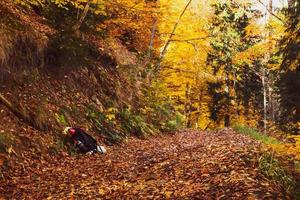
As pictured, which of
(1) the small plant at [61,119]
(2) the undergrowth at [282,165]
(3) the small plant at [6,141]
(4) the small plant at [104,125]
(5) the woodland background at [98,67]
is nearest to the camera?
(2) the undergrowth at [282,165]

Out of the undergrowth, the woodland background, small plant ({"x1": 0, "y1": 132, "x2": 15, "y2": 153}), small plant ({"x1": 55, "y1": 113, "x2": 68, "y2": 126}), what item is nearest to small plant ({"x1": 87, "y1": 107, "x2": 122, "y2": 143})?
the woodland background

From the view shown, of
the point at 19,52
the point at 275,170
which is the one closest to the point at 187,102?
the point at 19,52

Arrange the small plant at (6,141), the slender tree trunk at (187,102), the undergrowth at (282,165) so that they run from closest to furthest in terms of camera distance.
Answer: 1. the undergrowth at (282,165)
2. the small plant at (6,141)
3. the slender tree trunk at (187,102)

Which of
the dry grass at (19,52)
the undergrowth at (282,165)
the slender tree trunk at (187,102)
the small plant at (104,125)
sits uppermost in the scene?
the dry grass at (19,52)

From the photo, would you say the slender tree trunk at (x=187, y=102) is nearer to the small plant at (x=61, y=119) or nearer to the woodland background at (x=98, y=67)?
the woodland background at (x=98, y=67)

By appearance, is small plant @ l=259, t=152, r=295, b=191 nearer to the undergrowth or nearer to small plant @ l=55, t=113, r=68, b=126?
the undergrowth

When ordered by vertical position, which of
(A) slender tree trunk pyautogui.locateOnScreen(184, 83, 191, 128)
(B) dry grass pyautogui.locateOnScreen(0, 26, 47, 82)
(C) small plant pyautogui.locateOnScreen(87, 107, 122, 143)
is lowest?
(A) slender tree trunk pyautogui.locateOnScreen(184, 83, 191, 128)

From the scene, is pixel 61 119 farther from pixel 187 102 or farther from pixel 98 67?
pixel 187 102

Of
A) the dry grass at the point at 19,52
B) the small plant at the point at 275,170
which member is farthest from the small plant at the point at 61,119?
the small plant at the point at 275,170

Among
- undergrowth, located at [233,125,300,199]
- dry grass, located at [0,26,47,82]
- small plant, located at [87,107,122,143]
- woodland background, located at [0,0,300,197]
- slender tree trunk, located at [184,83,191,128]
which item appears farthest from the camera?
slender tree trunk, located at [184,83,191,128]

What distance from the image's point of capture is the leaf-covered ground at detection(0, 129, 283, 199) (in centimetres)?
612

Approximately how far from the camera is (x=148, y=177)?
7.50m

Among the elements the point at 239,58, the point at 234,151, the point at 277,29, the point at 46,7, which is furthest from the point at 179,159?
the point at 239,58

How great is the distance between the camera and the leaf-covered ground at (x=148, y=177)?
6121 millimetres
